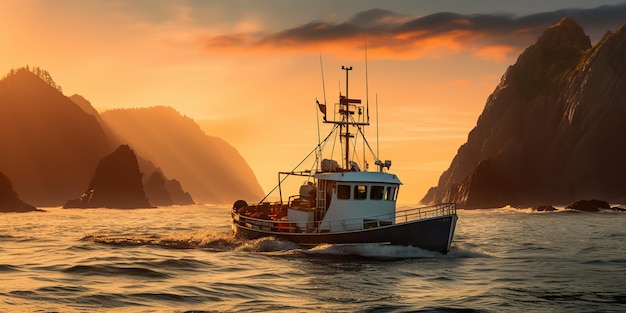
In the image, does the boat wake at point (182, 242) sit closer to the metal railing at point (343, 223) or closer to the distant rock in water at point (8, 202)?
the metal railing at point (343, 223)

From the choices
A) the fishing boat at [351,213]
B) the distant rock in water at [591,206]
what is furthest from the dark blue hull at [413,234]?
the distant rock in water at [591,206]

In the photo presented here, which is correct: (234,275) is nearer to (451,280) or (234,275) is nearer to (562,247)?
(451,280)

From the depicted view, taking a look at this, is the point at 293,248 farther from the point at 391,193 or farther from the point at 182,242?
the point at 182,242

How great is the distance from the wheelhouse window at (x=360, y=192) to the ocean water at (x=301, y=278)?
4092 mm

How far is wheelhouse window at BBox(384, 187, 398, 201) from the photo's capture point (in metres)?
48.3

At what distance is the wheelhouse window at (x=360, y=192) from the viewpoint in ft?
155

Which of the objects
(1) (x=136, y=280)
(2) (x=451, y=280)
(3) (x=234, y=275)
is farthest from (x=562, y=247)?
(1) (x=136, y=280)

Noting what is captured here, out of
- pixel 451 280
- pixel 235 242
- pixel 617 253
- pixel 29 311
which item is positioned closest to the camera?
pixel 29 311

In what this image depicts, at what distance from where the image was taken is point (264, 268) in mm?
38312

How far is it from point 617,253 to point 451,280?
22.1 m

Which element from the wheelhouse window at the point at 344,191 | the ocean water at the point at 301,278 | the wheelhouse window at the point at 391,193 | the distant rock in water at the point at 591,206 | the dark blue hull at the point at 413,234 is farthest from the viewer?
the distant rock in water at the point at 591,206

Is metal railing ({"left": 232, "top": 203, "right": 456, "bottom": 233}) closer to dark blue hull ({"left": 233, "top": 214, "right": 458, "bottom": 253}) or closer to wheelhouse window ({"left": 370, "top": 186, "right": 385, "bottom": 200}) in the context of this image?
dark blue hull ({"left": 233, "top": 214, "right": 458, "bottom": 253})

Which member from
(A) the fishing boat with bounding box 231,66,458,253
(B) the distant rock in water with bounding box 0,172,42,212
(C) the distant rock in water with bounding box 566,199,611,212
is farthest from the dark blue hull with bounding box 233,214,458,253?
(B) the distant rock in water with bounding box 0,172,42,212

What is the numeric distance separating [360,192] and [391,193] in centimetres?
262
